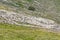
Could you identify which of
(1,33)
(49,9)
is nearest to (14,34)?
(1,33)

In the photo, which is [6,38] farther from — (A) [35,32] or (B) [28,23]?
(B) [28,23]

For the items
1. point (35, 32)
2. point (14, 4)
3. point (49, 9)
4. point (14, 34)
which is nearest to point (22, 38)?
point (14, 34)

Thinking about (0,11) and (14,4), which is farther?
(14,4)

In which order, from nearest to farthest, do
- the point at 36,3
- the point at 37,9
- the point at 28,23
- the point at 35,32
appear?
the point at 35,32, the point at 28,23, the point at 37,9, the point at 36,3

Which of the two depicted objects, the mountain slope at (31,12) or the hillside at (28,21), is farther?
the mountain slope at (31,12)

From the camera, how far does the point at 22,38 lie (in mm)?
37188

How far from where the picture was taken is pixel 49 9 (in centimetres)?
8012

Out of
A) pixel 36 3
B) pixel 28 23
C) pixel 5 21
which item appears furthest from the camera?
pixel 36 3

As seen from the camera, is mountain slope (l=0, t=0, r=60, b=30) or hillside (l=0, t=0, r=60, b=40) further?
mountain slope (l=0, t=0, r=60, b=30)

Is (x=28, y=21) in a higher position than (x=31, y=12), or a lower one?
higher

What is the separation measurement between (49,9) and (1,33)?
43466 mm

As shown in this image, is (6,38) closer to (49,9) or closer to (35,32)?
(35,32)

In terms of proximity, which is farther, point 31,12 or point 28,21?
point 31,12

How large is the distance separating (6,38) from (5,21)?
13577mm
